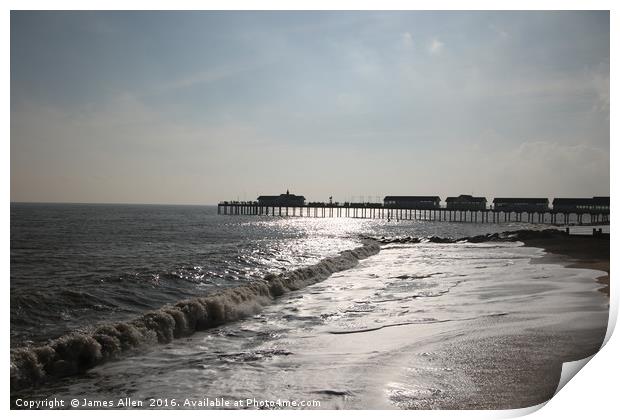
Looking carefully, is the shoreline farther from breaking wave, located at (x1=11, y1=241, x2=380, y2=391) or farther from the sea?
breaking wave, located at (x1=11, y1=241, x2=380, y2=391)

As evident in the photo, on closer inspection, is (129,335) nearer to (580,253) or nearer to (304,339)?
(304,339)

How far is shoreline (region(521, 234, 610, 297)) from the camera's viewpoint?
40.8 ft

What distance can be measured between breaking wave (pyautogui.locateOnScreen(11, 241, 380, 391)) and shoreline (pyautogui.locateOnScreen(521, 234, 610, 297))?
670 centimetres

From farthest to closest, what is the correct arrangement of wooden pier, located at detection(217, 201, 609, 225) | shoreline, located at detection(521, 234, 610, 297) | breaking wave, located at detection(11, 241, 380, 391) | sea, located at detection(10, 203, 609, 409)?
wooden pier, located at detection(217, 201, 609, 225) → shoreline, located at detection(521, 234, 610, 297) → breaking wave, located at detection(11, 241, 380, 391) → sea, located at detection(10, 203, 609, 409)

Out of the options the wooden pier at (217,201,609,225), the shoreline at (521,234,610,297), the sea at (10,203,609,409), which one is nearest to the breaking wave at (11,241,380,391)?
the sea at (10,203,609,409)

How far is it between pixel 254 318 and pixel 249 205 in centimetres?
7376

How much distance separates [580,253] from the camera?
1641 centimetres

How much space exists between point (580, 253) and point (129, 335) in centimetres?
1579

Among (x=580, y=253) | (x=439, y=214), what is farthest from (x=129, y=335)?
(x=439, y=214)

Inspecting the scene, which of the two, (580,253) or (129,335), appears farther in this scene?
(580,253)

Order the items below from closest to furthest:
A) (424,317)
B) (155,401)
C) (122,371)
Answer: (155,401) → (122,371) → (424,317)
